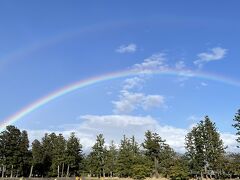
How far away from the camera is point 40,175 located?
371ft

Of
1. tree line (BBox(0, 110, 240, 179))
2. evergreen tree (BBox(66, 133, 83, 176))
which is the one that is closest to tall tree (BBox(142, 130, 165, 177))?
tree line (BBox(0, 110, 240, 179))

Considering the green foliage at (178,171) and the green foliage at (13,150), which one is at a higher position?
the green foliage at (13,150)

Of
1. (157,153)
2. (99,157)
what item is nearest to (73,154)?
(99,157)

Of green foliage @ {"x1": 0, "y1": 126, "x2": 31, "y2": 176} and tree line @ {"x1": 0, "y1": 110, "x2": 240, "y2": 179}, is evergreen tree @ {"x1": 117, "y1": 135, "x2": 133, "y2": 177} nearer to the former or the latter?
tree line @ {"x1": 0, "y1": 110, "x2": 240, "y2": 179}

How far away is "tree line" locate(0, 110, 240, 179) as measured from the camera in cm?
8069

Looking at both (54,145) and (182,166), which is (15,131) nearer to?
(54,145)

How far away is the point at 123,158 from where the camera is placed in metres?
88.7

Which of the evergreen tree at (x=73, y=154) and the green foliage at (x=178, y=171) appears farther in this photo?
the evergreen tree at (x=73, y=154)

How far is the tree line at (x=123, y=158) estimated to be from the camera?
265 feet

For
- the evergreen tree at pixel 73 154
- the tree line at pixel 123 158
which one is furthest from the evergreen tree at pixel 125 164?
the evergreen tree at pixel 73 154

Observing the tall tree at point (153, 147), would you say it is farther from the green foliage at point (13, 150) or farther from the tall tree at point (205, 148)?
the green foliage at point (13, 150)

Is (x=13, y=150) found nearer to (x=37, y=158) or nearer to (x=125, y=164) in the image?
(x=37, y=158)

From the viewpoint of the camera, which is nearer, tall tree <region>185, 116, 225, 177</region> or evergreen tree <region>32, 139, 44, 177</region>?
tall tree <region>185, 116, 225, 177</region>

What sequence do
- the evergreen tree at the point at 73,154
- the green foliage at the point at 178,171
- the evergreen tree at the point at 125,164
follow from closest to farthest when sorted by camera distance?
the green foliage at the point at 178,171
the evergreen tree at the point at 125,164
the evergreen tree at the point at 73,154
